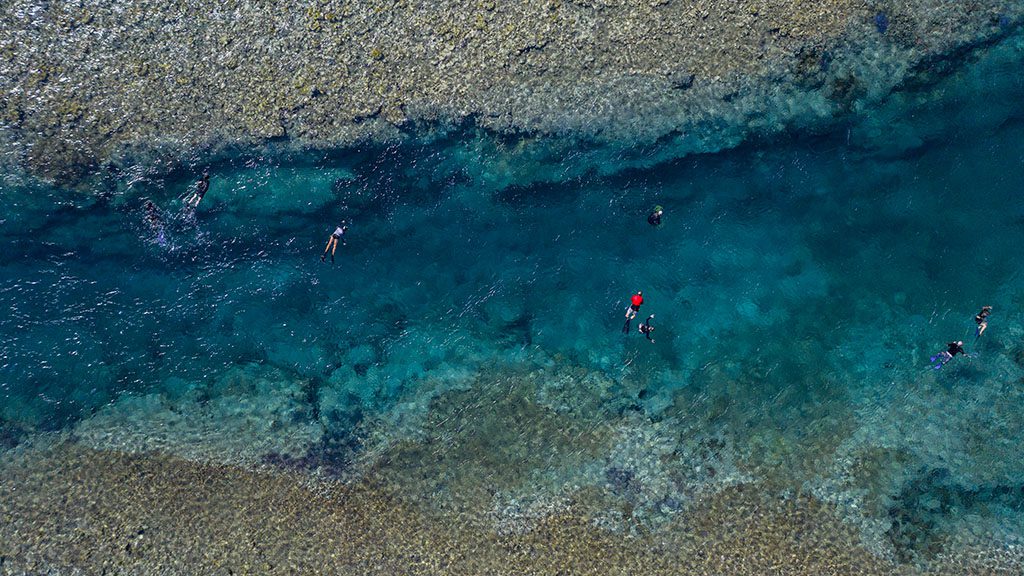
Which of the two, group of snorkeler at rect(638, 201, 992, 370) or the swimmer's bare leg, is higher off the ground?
the swimmer's bare leg

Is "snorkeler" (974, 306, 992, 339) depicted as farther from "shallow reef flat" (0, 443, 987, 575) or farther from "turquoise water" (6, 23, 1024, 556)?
"shallow reef flat" (0, 443, 987, 575)

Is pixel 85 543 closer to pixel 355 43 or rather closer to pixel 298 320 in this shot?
pixel 298 320

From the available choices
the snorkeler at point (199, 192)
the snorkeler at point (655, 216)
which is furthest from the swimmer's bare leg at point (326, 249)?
the snorkeler at point (655, 216)

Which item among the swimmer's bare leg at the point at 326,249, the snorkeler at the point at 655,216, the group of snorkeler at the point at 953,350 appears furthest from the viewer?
the swimmer's bare leg at the point at 326,249

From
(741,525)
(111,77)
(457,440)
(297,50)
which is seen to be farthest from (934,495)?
→ (111,77)

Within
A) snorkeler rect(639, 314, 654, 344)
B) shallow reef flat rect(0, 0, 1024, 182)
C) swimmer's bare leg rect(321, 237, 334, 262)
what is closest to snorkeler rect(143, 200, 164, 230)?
shallow reef flat rect(0, 0, 1024, 182)

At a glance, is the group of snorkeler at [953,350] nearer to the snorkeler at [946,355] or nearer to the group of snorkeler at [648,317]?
the snorkeler at [946,355]

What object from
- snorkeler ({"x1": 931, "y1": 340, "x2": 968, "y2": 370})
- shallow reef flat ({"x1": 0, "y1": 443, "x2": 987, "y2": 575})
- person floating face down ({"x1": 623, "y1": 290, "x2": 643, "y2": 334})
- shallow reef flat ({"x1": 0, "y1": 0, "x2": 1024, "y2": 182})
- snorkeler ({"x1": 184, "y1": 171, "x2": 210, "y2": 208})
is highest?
shallow reef flat ({"x1": 0, "y1": 0, "x2": 1024, "y2": 182})

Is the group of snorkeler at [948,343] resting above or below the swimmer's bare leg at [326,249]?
below
